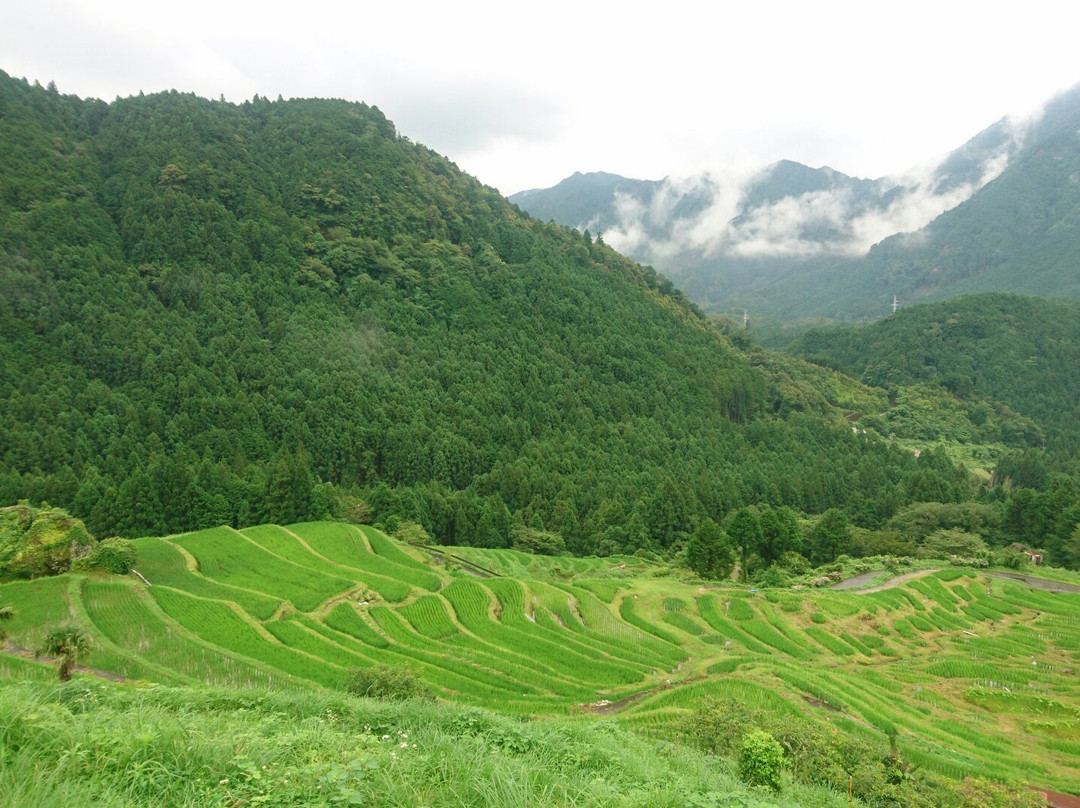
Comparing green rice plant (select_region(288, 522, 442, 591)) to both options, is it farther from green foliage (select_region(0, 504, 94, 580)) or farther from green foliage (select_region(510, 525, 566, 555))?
green foliage (select_region(510, 525, 566, 555))

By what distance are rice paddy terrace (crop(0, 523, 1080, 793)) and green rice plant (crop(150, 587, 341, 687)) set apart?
14 cm

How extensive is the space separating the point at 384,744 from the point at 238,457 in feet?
281

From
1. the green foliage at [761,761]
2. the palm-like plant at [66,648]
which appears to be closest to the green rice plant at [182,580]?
the palm-like plant at [66,648]

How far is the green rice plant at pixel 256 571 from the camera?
45781mm

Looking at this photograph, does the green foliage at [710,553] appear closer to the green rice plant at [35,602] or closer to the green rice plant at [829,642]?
the green rice plant at [829,642]

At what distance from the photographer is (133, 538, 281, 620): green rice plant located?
137 ft

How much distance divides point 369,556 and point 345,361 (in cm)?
6054

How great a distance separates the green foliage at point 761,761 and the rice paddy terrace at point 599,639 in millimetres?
6349

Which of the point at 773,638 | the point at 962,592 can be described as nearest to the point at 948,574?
the point at 962,592

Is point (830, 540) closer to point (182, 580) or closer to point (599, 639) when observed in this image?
point (599, 639)

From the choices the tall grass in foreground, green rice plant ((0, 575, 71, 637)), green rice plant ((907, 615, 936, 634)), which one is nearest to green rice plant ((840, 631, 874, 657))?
green rice plant ((907, 615, 936, 634))

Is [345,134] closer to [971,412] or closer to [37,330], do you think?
[37,330]

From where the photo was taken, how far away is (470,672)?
3531 cm

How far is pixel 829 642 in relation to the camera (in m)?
45.5
